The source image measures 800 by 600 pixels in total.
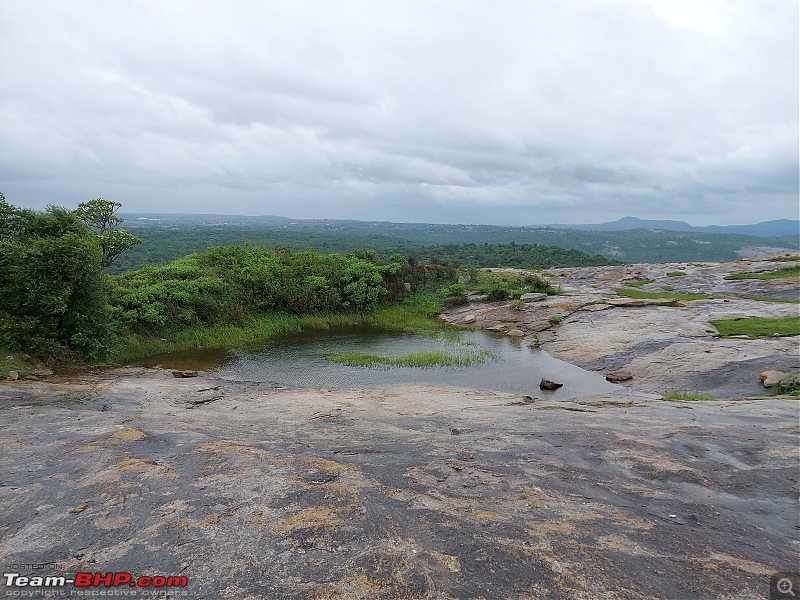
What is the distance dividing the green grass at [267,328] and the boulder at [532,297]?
766 cm

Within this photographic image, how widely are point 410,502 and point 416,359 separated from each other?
17.9 m

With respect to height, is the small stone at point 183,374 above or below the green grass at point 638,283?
below

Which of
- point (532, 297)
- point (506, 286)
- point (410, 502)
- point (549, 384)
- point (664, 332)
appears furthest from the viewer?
point (506, 286)

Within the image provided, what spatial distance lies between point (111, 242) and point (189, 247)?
7686 cm

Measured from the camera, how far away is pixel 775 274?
44969 millimetres

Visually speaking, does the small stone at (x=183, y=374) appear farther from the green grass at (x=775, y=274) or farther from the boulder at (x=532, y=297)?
the green grass at (x=775, y=274)

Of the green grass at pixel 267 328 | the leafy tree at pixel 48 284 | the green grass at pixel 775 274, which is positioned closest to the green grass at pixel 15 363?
the leafy tree at pixel 48 284

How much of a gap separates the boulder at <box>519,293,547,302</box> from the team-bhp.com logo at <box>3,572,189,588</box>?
3758 cm

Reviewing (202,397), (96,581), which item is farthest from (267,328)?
(96,581)

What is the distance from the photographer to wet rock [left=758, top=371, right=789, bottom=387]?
55.6 feet

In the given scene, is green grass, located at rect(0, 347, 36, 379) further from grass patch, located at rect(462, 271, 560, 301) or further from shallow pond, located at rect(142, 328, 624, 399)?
grass patch, located at rect(462, 271, 560, 301)

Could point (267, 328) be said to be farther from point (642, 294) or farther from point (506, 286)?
point (642, 294)

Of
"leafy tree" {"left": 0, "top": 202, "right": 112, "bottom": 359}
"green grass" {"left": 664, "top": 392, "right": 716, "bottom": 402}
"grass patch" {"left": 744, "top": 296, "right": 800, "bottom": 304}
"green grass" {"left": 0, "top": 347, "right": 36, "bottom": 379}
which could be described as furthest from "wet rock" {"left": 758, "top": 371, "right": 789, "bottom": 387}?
"green grass" {"left": 0, "top": 347, "right": 36, "bottom": 379}

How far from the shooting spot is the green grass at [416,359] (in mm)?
24219
